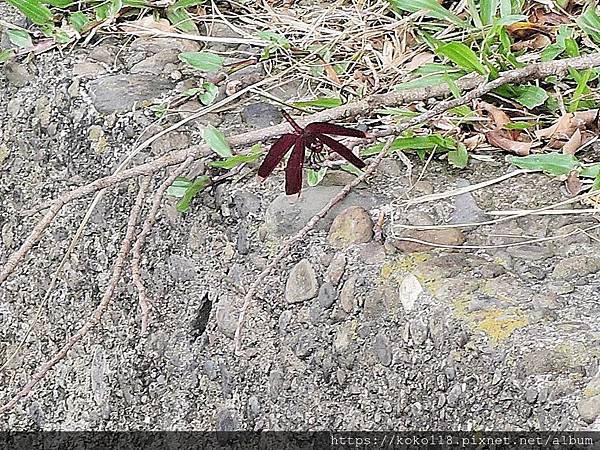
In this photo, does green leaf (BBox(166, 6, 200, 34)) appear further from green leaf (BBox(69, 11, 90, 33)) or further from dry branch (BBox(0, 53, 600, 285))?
dry branch (BBox(0, 53, 600, 285))

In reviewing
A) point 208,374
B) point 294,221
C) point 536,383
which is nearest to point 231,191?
point 294,221

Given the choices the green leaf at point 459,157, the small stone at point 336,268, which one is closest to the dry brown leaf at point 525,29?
the green leaf at point 459,157

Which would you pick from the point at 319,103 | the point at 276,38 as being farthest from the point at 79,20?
the point at 319,103

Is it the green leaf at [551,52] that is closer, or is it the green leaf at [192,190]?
the green leaf at [192,190]

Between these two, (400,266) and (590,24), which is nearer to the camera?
(400,266)

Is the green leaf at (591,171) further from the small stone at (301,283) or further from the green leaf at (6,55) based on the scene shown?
the green leaf at (6,55)

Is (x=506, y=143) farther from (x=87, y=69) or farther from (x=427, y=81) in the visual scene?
(x=87, y=69)
